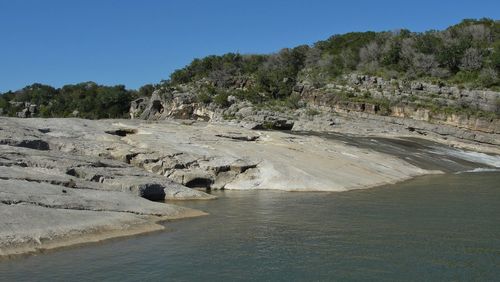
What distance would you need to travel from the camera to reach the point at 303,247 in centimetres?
1777

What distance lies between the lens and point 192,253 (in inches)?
675

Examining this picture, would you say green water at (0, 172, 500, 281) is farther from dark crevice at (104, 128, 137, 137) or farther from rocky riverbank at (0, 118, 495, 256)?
dark crevice at (104, 128, 137, 137)

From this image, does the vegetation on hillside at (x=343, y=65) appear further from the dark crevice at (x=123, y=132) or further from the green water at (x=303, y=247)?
the green water at (x=303, y=247)

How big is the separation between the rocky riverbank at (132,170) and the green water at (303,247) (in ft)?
4.58

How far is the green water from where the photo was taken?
584 inches

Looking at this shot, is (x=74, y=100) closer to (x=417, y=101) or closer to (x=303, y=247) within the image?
(x=417, y=101)

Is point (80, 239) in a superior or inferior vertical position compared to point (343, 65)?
inferior

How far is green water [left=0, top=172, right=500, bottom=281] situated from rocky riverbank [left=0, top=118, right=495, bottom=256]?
1397 mm

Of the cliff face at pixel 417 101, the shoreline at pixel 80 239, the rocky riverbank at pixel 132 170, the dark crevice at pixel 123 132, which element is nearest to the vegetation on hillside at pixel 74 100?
the cliff face at pixel 417 101

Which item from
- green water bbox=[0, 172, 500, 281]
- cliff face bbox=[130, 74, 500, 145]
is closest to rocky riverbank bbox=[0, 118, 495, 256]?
green water bbox=[0, 172, 500, 281]

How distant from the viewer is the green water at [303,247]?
48.6 feet

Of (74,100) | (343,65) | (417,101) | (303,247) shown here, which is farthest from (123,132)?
(74,100)

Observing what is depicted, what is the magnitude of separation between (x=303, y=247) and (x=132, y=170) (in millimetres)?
14569

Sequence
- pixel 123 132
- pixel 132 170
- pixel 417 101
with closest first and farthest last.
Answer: pixel 132 170, pixel 123 132, pixel 417 101
